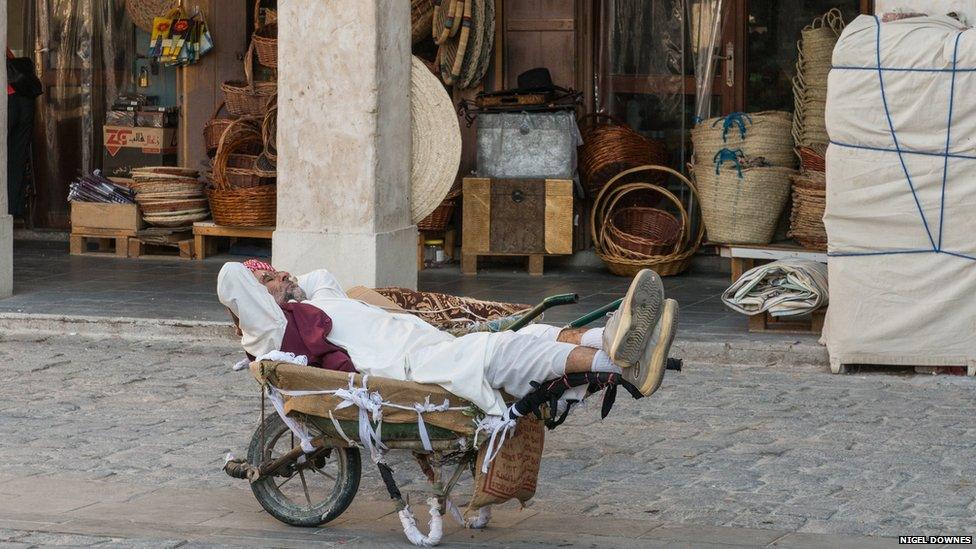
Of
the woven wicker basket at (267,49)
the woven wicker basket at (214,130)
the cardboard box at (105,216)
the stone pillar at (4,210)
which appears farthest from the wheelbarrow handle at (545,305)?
the cardboard box at (105,216)

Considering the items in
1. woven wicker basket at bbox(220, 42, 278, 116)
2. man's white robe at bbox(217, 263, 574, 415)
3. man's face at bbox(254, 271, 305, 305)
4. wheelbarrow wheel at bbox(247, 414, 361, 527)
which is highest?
woven wicker basket at bbox(220, 42, 278, 116)

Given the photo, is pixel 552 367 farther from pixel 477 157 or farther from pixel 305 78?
pixel 477 157

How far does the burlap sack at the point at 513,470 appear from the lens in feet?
17.8

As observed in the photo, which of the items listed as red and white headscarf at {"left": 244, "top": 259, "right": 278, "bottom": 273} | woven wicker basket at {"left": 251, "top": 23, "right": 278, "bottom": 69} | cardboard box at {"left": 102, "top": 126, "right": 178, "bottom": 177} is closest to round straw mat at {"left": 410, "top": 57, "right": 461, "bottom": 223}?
woven wicker basket at {"left": 251, "top": 23, "right": 278, "bottom": 69}

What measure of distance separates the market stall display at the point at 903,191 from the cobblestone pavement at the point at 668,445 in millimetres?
296

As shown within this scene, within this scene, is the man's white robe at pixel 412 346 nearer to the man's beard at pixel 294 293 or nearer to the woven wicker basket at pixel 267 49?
the man's beard at pixel 294 293

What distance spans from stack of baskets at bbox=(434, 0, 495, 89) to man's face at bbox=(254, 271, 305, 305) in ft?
20.2

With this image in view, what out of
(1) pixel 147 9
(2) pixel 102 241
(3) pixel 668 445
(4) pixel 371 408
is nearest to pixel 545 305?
(4) pixel 371 408

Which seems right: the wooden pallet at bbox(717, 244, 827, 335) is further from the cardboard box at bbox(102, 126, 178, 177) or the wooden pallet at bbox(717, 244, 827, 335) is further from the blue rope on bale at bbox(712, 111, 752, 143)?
the cardboard box at bbox(102, 126, 178, 177)

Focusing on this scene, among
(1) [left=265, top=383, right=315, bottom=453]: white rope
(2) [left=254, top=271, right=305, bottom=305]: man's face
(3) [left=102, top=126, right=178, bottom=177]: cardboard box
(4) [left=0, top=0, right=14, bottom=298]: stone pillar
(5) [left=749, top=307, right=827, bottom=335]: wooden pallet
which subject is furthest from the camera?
(3) [left=102, top=126, right=178, bottom=177]: cardboard box

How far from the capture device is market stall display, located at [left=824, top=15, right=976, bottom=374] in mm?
8367

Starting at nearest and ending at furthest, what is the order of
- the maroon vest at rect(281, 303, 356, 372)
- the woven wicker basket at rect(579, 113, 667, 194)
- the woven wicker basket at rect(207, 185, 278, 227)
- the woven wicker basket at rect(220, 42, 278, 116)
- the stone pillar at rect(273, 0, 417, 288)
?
the maroon vest at rect(281, 303, 356, 372), the stone pillar at rect(273, 0, 417, 288), the woven wicker basket at rect(579, 113, 667, 194), the woven wicker basket at rect(207, 185, 278, 227), the woven wicker basket at rect(220, 42, 278, 116)

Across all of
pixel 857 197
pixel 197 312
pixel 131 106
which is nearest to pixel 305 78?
pixel 197 312

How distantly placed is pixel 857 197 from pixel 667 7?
4237mm
